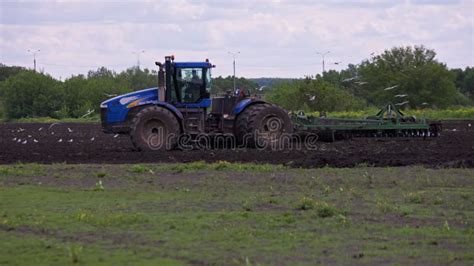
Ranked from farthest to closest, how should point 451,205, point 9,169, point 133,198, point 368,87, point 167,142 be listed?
1. point 368,87
2. point 167,142
3. point 9,169
4. point 133,198
5. point 451,205

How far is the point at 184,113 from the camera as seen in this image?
32.0 metres

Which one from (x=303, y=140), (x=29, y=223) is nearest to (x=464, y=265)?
(x=29, y=223)

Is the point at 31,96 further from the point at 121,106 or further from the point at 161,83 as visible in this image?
the point at 161,83

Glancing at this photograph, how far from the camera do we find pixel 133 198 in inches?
749

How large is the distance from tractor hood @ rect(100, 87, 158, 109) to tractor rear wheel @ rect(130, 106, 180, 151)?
29.8 inches

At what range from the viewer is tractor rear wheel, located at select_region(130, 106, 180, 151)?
31.0 meters

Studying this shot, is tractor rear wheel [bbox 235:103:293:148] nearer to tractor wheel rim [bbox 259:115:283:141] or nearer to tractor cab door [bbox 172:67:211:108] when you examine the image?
tractor wheel rim [bbox 259:115:283:141]

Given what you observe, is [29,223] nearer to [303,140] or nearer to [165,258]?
[165,258]

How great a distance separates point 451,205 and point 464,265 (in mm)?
5843

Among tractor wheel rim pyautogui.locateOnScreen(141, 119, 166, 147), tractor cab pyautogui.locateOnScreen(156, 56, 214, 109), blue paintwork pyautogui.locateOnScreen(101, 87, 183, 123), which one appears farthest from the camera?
tractor cab pyautogui.locateOnScreen(156, 56, 214, 109)

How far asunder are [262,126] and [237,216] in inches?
651

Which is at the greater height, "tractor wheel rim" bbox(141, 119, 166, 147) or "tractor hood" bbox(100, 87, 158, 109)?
"tractor hood" bbox(100, 87, 158, 109)

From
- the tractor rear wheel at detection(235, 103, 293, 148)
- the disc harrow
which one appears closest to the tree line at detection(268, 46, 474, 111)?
the disc harrow

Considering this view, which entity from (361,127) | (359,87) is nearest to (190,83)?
(361,127)
